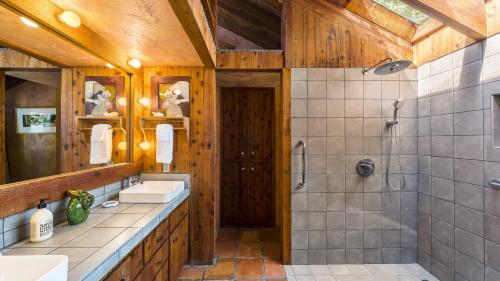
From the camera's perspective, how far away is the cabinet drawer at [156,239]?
138 cm

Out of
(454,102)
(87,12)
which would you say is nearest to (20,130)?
(87,12)

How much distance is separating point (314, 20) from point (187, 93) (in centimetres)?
157

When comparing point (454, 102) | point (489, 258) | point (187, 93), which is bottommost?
point (489, 258)

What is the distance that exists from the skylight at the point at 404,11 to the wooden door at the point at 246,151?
1784 millimetres

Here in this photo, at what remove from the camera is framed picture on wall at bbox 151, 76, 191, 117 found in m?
2.41

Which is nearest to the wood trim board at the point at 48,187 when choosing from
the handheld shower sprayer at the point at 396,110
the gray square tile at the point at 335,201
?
the gray square tile at the point at 335,201

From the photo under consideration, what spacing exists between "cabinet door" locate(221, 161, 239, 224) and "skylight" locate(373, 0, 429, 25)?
105 inches

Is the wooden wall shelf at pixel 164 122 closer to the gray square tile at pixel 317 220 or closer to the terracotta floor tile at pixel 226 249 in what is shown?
the terracotta floor tile at pixel 226 249

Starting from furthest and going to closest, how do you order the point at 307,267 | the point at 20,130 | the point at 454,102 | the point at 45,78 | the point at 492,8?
the point at 307,267, the point at 454,102, the point at 492,8, the point at 45,78, the point at 20,130

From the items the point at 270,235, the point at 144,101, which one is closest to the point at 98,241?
the point at 144,101

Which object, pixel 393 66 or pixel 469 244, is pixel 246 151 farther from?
pixel 469 244

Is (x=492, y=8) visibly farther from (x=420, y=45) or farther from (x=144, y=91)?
(x=144, y=91)


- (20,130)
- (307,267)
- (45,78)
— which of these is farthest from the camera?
(307,267)

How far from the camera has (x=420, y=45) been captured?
235cm
